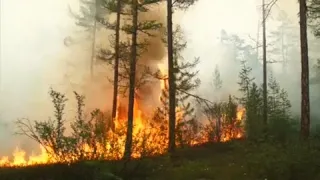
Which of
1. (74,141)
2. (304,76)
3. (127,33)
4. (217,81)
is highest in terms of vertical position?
(217,81)

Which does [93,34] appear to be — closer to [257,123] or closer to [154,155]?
[257,123]

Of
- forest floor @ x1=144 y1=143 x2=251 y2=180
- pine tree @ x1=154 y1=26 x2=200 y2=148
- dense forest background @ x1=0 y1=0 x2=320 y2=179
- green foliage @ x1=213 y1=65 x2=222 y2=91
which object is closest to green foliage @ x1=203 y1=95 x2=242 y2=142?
dense forest background @ x1=0 y1=0 x2=320 y2=179

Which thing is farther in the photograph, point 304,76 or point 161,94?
point 161,94

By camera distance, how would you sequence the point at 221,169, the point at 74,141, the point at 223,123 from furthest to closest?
the point at 223,123 → the point at 221,169 → the point at 74,141

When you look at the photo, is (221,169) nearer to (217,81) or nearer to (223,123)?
(223,123)

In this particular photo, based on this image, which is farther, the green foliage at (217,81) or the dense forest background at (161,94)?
the green foliage at (217,81)

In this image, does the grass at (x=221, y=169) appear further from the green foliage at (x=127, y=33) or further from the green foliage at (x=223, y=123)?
the green foliage at (x=223, y=123)

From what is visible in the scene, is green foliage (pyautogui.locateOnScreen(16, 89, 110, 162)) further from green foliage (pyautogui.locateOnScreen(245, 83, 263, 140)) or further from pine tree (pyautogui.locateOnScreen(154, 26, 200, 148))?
green foliage (pyautogui.locateOnScreen(245, 83, 263, 140))

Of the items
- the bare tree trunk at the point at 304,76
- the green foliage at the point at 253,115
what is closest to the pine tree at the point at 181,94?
the green foliage at the point at 253,115

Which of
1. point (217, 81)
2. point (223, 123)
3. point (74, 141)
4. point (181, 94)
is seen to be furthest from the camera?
point (217, 81)

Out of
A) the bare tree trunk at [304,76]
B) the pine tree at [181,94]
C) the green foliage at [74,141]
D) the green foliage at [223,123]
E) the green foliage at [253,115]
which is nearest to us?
the green foliage at [74,141]

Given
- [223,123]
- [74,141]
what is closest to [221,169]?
[74,141]

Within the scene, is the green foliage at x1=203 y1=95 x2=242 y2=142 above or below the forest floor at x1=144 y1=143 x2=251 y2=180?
above

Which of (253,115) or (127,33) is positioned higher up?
(127,33)
